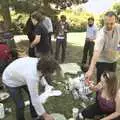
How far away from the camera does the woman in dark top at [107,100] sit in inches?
186

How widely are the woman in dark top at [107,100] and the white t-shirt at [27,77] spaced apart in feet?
2.86

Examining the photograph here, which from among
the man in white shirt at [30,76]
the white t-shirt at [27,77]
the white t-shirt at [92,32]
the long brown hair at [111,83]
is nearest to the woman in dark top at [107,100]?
the long brown hair at [111,83]

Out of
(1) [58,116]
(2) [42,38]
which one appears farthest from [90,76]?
(2) [42,38]

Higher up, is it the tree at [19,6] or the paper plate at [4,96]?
the tree at [19,6]

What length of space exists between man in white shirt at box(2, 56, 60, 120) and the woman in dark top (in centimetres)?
74

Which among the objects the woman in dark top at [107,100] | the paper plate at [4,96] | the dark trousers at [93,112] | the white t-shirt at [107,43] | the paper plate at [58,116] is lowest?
the paper plate at [58,116]

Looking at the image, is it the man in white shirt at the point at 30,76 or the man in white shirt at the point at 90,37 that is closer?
the man in white shirt at the point at 30,76

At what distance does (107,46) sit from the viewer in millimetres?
5551

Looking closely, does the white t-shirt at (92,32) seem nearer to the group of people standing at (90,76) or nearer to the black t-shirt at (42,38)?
the black t-shirt at (42,38)

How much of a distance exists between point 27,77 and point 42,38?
313 centimetres

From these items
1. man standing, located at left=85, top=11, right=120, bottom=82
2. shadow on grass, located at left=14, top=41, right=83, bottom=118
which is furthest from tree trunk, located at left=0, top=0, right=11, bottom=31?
man standing, located at left=85, top=11, right=120, bottom=82

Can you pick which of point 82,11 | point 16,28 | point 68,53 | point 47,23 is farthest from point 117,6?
point 47,23

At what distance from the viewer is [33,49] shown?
25.7ft

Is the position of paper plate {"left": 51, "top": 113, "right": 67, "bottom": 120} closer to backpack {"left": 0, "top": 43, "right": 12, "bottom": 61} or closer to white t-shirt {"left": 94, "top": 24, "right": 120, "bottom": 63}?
white t-shirt {"left": 94, "top": 24, "right": 120, "bottom": 63}
